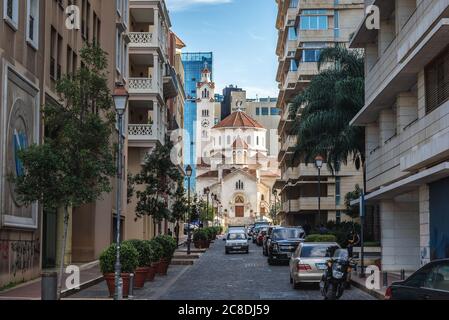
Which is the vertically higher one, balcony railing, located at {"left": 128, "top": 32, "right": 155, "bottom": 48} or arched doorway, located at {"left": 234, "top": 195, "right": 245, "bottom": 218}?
balcony railing, located at {"left": 128, "top": 32, "right": 155, "bottom": 48}

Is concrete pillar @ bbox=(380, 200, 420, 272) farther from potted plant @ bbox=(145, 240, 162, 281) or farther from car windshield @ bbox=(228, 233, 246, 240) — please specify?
car windshield @ bbox=(228, 233, 246, 240)

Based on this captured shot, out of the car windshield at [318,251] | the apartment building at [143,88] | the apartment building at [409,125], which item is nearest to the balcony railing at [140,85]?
the apartment building at [143,88]

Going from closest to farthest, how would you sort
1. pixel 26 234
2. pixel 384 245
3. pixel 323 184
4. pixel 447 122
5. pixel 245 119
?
1. pixel 447 122
2. pixel 26 234
3. pixel 384 245
4. pixel 323 184
5. pixel 245 119

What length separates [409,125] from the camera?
88.2 ft

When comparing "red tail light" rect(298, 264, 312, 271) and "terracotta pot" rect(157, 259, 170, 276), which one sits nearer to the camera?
"red tail light" rect(298, 264, 312, 271)

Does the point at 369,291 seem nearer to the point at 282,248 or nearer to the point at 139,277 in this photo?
the point at 139,277

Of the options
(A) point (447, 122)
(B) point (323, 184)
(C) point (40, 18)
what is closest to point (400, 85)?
(A) point (447, 122)

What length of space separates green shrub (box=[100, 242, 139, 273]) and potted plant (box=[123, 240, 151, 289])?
1.28 m

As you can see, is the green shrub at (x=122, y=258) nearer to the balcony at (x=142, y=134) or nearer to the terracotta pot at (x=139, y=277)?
the terracotta pot at (x=139, y=277)

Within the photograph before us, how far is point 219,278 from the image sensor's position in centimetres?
2861

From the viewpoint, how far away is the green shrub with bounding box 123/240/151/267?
75.5 feet

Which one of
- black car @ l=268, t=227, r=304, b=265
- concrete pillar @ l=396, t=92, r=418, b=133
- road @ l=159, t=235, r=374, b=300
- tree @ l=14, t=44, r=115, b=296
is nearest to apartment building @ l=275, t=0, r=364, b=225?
black car @ l=268, t=227, r=304, b=265
